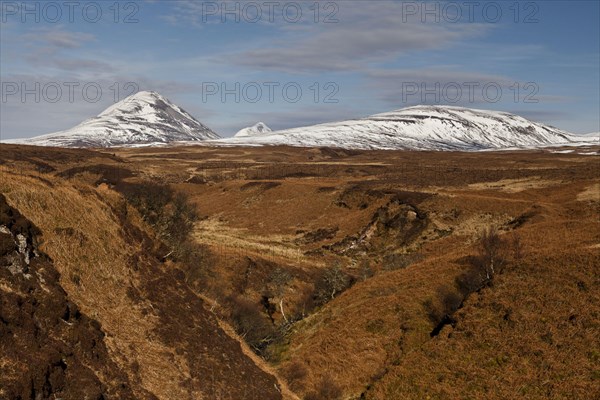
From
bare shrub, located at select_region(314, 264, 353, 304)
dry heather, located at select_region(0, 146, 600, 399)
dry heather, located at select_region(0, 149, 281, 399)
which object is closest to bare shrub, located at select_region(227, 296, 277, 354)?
dry heather, located at select_region(0, 146, 600, 399)

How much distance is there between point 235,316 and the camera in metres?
30.5

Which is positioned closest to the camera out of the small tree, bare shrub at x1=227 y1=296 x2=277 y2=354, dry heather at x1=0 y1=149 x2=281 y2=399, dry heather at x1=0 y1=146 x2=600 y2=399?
dry heather at x1=0 y1=149 x2=281 y2=399

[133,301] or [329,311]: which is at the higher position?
[133,301]

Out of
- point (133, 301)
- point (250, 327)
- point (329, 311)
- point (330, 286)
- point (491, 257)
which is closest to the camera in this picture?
point (133, 301)

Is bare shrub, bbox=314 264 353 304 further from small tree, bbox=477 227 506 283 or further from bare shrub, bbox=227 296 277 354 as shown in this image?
small tree, bbox=477 227 506 283

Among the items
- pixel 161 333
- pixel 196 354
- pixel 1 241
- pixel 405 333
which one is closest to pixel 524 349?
pixel 405 333

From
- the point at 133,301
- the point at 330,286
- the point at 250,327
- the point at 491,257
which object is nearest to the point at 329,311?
the point at 330,286

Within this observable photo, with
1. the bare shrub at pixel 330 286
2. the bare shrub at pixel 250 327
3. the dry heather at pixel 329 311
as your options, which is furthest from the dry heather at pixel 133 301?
the bare shrub at pixel 330 286

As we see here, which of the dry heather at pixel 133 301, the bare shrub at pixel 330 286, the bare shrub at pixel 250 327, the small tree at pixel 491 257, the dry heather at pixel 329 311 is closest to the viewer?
the dry heather at pixel 133 301

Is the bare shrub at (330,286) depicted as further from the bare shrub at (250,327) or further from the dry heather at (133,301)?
the dry heather at (133,301)

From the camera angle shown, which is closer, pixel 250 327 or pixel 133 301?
pixel 133 301

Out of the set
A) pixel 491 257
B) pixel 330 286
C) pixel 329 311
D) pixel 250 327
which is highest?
pixel 491 257

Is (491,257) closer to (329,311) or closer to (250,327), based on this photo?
(329,311)

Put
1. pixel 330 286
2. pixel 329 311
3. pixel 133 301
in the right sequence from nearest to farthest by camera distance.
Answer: pixel 133 301 → pixel 329 311 → pixel 330 286
